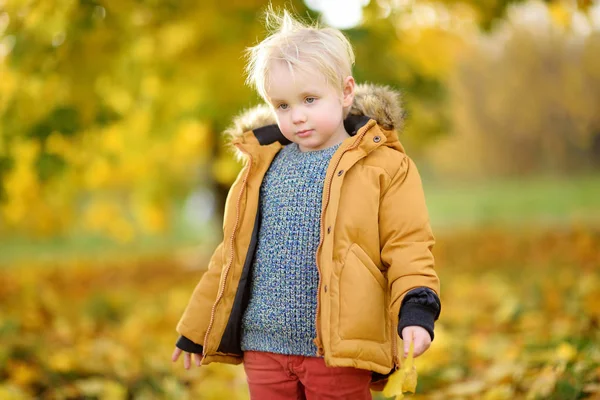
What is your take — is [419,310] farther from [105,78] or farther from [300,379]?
[105,78]

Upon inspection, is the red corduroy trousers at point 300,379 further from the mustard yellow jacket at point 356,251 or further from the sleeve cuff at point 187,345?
the sleeve cuff at point 187,345

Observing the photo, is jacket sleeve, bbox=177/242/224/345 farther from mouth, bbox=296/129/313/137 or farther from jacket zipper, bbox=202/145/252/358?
mouth, bbox=296/129/313/137

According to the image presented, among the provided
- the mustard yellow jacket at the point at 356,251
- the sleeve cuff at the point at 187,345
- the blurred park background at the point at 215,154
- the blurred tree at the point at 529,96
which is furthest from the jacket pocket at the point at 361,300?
the blurred tree at the point at 529,96

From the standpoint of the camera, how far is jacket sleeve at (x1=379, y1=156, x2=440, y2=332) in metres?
2.19

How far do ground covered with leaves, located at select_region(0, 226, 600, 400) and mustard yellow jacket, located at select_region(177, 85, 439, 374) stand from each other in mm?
1301

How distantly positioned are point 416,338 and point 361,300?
214mm

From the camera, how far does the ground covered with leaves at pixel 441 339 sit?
3.66 m

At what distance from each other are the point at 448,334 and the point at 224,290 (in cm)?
325

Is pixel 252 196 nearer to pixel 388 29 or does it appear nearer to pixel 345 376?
pixel 345 376

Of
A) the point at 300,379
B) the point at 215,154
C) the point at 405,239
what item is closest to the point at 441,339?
the point at 300,379

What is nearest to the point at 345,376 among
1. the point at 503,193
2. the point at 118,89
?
the point at 118,89

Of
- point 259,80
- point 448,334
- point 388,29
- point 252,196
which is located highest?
point 388,29

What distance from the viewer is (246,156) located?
2.56 meters

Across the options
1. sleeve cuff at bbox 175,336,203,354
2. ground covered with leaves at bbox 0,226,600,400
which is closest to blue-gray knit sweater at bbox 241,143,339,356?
sleeve cuff at bbox 175,336,203,354
